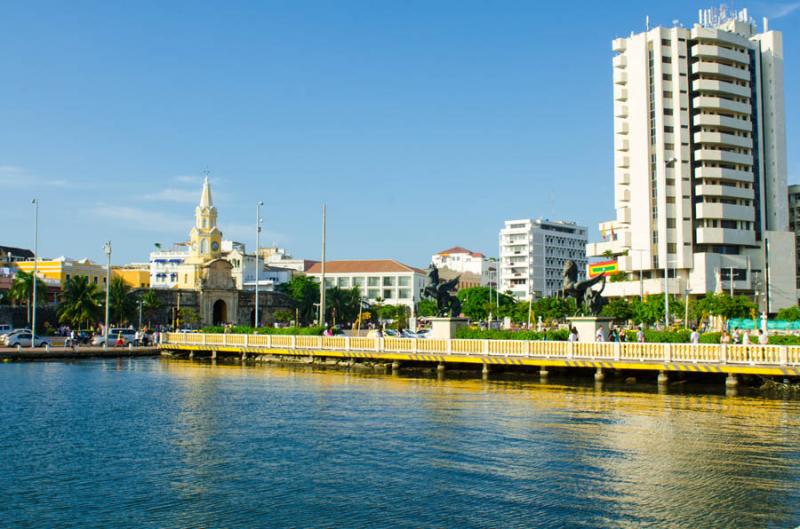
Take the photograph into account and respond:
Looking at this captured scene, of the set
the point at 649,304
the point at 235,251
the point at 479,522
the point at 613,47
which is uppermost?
the point at 613,47

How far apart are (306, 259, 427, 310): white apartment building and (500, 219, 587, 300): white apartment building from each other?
24192 millimetres

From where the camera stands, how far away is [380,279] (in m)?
162

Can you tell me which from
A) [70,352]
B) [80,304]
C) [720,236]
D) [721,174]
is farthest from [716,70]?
[70,352]

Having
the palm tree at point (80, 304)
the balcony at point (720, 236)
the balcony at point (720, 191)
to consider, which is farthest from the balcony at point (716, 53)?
the palm tree at point (80, 304)

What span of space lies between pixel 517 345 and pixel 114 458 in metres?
26.4

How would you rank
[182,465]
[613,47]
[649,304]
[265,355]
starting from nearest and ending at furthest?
[182,465], [265,355], [649,304], [613,47]

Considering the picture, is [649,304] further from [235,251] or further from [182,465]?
[235,251]

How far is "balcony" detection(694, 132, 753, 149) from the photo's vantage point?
97250 mm

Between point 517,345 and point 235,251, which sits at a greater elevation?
point 235,251

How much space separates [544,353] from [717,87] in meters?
69.4

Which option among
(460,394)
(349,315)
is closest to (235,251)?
(349,315)

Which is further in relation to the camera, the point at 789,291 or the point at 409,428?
the point at 789,291

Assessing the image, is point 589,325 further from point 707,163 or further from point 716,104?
point 716,104

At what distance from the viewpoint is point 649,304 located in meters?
85.5
